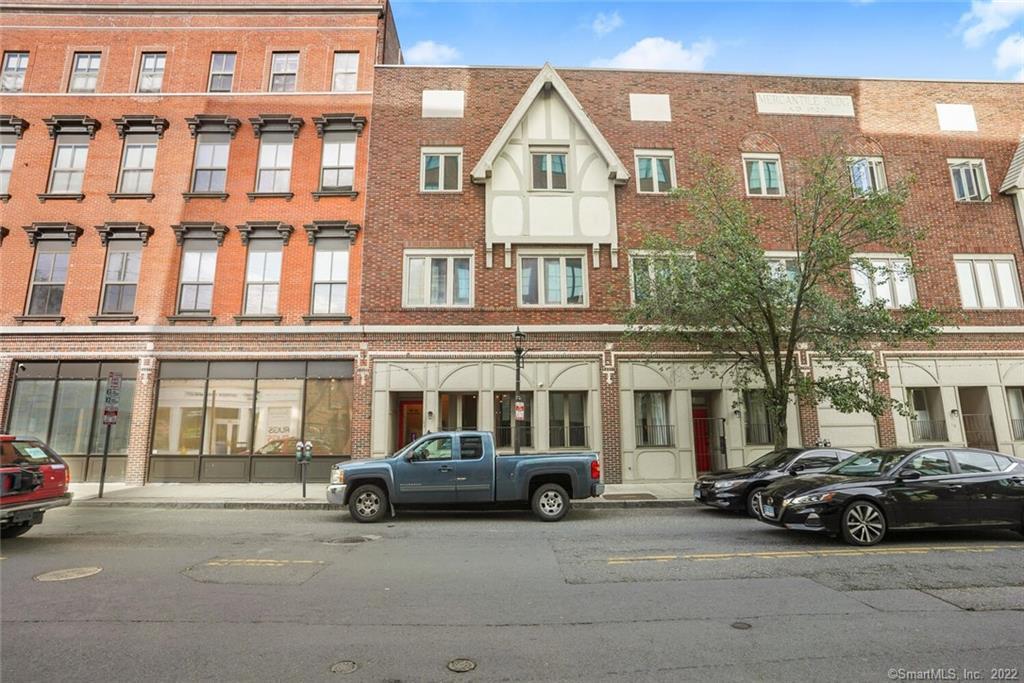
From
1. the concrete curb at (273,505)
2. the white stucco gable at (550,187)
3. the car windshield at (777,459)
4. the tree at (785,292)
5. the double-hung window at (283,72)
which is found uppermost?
the double-hung window at (283,72)

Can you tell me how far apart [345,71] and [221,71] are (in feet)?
14.3

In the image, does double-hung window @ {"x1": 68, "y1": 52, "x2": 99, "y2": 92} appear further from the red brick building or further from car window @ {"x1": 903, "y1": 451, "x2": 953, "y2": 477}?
car window @ {"x1": 903, "y1": 451, "x2": 953, "y2": 477}

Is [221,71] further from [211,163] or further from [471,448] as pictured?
[471,448]

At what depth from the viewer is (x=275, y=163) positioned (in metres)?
18.0

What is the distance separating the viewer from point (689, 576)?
261 inches

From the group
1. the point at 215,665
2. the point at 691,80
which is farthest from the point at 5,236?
the point at 691,80

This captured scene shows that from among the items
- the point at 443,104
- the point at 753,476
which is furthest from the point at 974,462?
the point at 443,104

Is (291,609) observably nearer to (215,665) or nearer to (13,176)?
(215,665)

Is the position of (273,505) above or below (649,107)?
below

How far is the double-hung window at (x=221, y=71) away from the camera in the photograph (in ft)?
61.3

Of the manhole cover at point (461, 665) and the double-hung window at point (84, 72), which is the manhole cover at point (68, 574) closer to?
the manhole cover at point (461, 665)

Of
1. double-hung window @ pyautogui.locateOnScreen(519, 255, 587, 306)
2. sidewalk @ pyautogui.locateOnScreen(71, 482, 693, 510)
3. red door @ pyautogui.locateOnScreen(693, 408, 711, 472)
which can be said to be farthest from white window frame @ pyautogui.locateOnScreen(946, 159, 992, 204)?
sidewalk @ pyautogui.locateOnScreen(71, 482, 693, 510)

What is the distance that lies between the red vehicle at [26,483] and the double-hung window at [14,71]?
55.3ft

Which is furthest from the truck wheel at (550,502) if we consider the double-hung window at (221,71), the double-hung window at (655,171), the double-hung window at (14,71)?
the double-hung window at (14,71)
